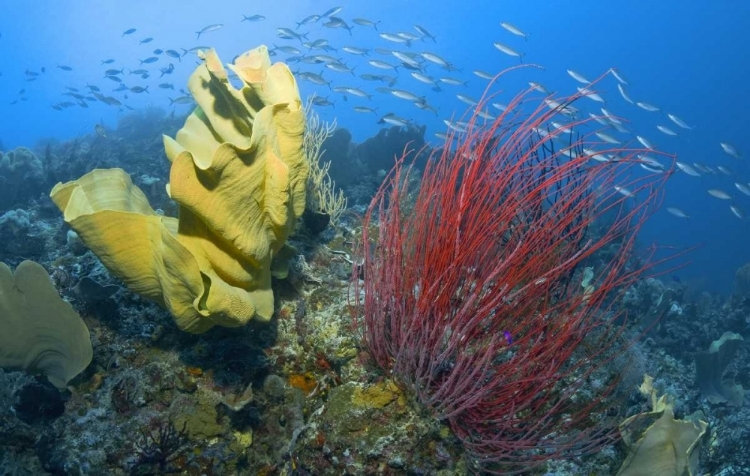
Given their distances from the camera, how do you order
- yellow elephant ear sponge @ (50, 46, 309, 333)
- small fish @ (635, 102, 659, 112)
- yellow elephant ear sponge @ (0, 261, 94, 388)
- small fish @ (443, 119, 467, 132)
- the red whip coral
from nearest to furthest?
1. yellow elephant ear sponge @ (50, 46, 309, 333)
2. the red whip coral
3. yellow elephant ear sponge @ (0, 261, 94, 388)
4. small fish @ (443, 119, 467, 132)
5. small fish @ (635, 102, 659, 112)

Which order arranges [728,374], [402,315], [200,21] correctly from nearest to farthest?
[402,315], [728,374], [200,21]

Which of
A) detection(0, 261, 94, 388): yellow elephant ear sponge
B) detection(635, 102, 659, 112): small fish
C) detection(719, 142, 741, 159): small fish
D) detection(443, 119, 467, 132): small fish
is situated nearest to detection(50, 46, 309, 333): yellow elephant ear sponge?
detection(0, 261, 94, 388): yellow elephant ear sponge

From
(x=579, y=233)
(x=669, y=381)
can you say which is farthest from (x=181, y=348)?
(x=669, y=381)

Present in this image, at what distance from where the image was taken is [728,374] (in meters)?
8.95

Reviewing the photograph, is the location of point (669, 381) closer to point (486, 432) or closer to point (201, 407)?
point (486, 432)

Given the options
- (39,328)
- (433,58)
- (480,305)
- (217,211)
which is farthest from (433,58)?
(39,328)

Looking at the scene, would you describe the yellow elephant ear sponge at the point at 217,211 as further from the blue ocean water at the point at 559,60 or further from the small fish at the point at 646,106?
the blue ocean water at the point at 559,60

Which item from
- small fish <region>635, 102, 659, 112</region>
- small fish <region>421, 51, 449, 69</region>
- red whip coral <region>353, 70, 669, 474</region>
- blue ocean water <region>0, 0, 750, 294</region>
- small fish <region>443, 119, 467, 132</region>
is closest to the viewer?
red whip coral <region>353, 70, 669, 474</region>

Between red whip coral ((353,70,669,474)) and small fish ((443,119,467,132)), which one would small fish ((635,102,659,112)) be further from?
red whip coral ((353,70,669,474))

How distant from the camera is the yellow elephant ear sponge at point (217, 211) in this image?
6.89 ft

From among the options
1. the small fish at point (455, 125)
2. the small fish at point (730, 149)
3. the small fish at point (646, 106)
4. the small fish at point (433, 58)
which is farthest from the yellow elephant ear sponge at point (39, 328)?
the small fish at point (730, 149)

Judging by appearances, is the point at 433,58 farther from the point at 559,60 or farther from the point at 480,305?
the point at 559,60

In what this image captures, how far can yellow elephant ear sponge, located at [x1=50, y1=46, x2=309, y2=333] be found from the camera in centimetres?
210

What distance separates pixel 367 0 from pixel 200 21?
221 feet
